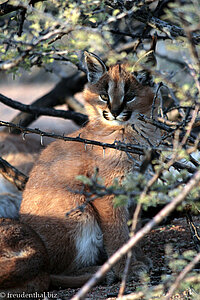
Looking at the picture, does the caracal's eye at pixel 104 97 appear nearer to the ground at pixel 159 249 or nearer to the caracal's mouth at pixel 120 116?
the caracal's mouth at pixel 120 116

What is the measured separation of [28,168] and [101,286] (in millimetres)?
2958

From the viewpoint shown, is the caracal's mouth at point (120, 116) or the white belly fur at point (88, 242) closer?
the caracal's mouth at point (120, 116)

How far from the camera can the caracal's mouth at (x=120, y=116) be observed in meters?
4.29

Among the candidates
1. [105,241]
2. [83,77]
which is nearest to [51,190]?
[105,241]

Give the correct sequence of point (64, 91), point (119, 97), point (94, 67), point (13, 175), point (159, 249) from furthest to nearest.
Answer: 1. point (64, 91)
2. point (13, 175)
3. point (159, 249)
4. point (94, 67)
5. point (119, 97)

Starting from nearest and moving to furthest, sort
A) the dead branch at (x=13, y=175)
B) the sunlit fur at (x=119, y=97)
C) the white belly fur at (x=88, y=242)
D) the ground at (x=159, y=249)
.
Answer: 1. the ground at (x=159, y=249)
2. the sunlit fur at (x=119, y=97)
3. the white belly fur at (x=88, y=242)
4. the dead branch at (x=13, y=175)

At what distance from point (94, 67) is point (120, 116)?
0.76m

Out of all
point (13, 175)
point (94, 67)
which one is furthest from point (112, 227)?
point (94, 67)

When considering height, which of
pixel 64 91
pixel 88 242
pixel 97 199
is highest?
pixel 97 199

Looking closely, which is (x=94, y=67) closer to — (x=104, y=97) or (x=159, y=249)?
(x=104, y=97)

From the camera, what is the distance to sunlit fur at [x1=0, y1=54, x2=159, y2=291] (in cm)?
432

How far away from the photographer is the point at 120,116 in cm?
428

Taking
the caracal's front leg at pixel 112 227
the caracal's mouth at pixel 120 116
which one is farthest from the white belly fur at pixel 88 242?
the caracal's mouth at pixel 120 116

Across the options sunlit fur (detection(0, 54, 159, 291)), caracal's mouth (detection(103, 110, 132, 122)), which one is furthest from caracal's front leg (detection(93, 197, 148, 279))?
caracal's mouth (detection(103, 110, 132, 122))
